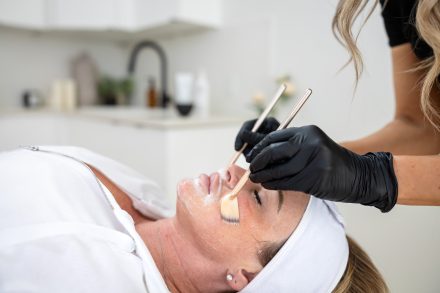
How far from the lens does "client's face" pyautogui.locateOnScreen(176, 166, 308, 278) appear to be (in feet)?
2.93

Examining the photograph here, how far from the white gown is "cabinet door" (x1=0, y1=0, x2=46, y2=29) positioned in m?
2.09

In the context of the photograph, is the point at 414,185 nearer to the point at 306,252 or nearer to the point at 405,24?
the point at 306,252

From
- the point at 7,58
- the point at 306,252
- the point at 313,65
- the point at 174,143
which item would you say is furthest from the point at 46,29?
the point at 306,252

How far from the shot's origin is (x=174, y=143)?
188cm

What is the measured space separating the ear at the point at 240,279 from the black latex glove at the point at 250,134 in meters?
0.35

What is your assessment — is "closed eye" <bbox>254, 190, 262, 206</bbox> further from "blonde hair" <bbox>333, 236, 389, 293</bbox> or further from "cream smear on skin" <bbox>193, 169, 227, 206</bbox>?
"blonde hair" <bbox>333, 236, 389, 293</bbox>

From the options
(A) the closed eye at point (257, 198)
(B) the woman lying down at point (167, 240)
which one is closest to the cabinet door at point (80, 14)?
(B) the woman lying down at point (167, 240)

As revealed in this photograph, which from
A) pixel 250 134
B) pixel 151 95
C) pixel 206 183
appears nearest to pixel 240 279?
pixel 206 183

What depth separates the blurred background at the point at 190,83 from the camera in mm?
1222

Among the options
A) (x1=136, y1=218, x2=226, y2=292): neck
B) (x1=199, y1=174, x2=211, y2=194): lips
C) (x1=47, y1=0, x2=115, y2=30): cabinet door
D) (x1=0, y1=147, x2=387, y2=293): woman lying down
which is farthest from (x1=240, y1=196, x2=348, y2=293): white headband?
(x1=47, y1=0, x2=115, y2=30): cabinet door

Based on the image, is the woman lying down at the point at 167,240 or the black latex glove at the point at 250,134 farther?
the black latex glove at the point at 250,134

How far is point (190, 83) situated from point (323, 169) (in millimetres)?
1749

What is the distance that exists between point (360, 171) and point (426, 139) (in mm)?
441

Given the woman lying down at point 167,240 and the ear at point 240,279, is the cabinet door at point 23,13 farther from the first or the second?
the ear at point 240,279
